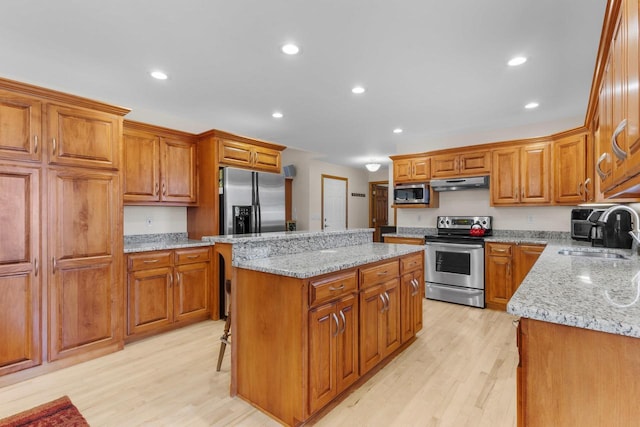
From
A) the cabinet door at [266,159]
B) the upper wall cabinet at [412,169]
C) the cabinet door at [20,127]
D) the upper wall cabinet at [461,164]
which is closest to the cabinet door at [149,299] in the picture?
the cabinet door at [20,127]

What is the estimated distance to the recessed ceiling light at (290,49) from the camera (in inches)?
91.6

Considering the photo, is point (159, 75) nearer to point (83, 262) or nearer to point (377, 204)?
point (83, 262)

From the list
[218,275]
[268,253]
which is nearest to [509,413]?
[268,253]

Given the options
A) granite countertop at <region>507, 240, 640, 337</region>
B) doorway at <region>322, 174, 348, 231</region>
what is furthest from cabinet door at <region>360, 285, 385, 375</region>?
doorway at <region>322, 174, 348, 231</region>

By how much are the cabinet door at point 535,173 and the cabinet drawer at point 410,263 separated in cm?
211

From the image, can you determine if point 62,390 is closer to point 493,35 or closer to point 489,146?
point 493,35

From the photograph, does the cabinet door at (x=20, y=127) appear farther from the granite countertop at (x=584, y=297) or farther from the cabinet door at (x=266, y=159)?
the granite countertop at (x=584, y=297)

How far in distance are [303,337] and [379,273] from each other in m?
0.88

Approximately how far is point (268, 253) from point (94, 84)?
2375mm

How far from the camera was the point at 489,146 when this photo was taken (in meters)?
4.36

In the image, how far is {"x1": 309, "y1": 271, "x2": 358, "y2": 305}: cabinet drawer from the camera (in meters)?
1.83

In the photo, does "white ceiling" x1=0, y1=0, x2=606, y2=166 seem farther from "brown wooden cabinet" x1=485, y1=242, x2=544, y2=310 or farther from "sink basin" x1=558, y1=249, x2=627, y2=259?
"brown wooden cabinet" x1=485, y1=242, x2=544, y2=310

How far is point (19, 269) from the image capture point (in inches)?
94.1

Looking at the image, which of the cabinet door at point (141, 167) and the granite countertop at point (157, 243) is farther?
the cabinet door at point (141, 167)
